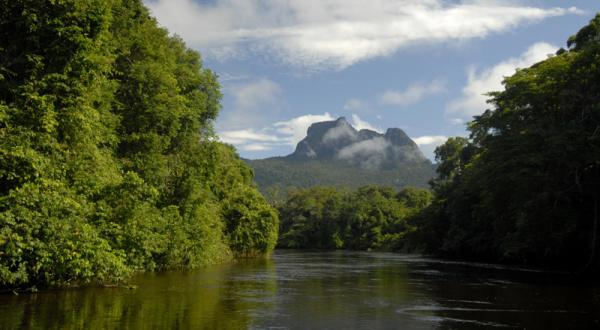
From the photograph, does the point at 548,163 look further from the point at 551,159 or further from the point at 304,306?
the point at 304,306

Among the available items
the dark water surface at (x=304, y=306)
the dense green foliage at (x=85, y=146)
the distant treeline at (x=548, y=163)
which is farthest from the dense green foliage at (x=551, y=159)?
the dense green foliage at (x=85, y=146)

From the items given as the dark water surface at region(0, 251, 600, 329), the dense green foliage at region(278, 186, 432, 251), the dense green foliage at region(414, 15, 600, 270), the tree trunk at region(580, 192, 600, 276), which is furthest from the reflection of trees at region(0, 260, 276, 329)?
the dense green foliage at region(278, 186, 432, 251)

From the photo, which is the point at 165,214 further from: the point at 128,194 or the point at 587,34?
the point at 587,34

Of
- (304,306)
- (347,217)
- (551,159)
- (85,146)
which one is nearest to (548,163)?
A: (551,159)

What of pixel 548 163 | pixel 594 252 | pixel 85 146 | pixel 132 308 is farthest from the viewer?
pixel 548 163

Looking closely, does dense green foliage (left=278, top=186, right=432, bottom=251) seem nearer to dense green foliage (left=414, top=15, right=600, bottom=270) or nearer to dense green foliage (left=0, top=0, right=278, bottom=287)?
dense green foliage (left=414, top=15, right=600, bottom=270)

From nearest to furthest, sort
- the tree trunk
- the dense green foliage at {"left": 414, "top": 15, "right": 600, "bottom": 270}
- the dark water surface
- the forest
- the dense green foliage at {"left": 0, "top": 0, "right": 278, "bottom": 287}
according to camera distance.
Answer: the dark water surface < the dense green foliage at {"left": 0, "top": 0, "right": 278, "bottom": 287} < the forest < the dense green foliage at {"left": 414, "top": 15, "right": 600, "bottom": 270} < the tree trunk

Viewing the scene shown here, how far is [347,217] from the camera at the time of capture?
138750mm

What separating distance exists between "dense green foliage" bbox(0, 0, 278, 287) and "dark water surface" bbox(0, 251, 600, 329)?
Answer: 6.21 feet

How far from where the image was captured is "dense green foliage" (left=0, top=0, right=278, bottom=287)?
19.1 m

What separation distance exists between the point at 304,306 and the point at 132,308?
6.68 meters

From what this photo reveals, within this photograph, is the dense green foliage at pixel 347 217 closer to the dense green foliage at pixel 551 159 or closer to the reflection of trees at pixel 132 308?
the dense green foliage at pixel 551 159

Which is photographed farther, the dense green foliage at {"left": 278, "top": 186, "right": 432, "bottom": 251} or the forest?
the dense green foliage at {"left": 278, "top": 186, "right": 432, "bottom": 251}

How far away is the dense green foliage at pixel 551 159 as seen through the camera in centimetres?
3628
